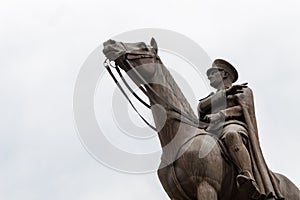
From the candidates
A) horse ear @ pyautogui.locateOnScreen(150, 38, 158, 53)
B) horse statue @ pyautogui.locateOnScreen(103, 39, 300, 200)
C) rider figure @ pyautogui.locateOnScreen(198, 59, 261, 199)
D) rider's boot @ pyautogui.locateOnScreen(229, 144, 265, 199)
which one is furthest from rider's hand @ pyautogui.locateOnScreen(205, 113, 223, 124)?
horse ear @ pyautogui.locateOnScreen(150, 38, 158, 53)

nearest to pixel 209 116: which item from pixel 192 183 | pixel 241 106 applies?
pixel 241 106

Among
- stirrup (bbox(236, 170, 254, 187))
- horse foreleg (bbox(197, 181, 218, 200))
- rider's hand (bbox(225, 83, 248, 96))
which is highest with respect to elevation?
rider's hand (bbox(225, 83, 248, 96))

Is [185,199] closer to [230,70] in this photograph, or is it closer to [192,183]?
[192,183]

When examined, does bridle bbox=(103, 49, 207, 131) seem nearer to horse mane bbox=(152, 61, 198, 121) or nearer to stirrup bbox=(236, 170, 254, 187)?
horse mane bbox=(152, 61, 198, 121)

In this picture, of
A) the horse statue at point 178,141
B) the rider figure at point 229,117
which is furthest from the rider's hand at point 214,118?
the horse statue at point 178,141

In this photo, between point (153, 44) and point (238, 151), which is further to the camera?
point (153, 44)

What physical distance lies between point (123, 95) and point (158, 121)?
2.32 feet

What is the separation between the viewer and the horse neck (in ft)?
32.8

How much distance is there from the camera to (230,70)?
35.9 ft

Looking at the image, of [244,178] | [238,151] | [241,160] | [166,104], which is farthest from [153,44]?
[244,178]

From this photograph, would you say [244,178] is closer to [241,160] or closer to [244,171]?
[244,171]

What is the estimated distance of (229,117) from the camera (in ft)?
33.6

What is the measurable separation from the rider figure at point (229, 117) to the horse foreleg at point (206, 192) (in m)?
0.34

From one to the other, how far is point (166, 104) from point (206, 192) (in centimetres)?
131
